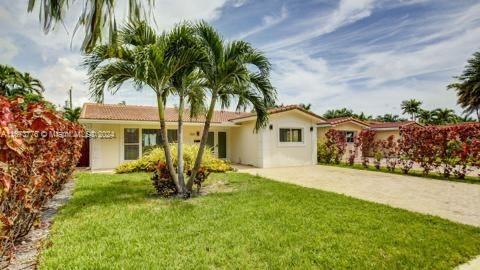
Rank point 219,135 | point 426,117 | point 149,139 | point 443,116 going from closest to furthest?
point 149,139 < point 219,135 < point 443,116 < point 426,117

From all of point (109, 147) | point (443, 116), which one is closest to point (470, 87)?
point (443, 116)

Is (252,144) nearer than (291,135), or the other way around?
(252,144)

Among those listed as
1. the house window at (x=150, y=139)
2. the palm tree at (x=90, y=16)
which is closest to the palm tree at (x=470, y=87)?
the house window at (x=150, y=139)

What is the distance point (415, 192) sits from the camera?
35.5 ft

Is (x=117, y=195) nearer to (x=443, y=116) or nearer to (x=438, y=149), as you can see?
(x=438, y=149)

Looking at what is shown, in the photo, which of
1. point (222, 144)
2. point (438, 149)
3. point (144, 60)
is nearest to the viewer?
point (144, 60)

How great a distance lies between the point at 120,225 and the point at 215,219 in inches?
86.1

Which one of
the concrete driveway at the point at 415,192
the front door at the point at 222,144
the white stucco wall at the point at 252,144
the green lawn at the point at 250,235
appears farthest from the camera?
the front door at the point at 222,144

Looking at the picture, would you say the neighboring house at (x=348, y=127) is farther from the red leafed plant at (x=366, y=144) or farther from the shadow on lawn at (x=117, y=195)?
the shadow on lawn at (x=117, y=195)

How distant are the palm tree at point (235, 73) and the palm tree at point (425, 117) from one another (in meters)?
60.8

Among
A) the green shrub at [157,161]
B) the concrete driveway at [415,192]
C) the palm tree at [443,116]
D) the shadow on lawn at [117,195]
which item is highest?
the palm tree at [443,116]

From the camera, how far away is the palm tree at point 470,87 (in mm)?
33656

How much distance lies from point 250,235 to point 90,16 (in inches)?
193

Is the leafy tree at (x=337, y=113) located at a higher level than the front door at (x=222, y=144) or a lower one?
higher
